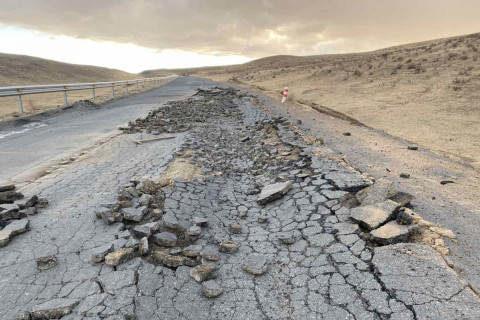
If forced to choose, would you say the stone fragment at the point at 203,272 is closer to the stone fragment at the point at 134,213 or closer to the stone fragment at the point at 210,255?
the stone fragment at the point at 210,255

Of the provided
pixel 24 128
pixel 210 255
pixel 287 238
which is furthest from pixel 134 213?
pixel 24 128

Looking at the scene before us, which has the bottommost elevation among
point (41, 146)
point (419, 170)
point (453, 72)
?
Result: point (41, 146)

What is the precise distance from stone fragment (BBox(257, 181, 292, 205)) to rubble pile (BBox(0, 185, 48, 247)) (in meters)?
3.14

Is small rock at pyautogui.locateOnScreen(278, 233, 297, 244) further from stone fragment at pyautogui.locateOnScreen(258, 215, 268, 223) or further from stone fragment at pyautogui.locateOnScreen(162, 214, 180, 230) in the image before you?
stone fragment at pyautogui.locateOnScreen(162, 214, 180, 230)

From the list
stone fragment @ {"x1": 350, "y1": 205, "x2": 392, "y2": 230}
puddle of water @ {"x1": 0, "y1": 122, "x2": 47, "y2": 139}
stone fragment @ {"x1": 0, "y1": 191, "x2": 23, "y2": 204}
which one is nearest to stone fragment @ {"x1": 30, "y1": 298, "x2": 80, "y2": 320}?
stone fragment @ {"x1": 0, "y1": 191, "x2": 23, "y2": 204}

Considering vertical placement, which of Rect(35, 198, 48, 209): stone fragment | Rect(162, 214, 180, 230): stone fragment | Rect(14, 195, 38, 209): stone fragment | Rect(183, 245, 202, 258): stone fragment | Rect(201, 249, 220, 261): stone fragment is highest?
Rect(162, 214, 180, 230): stone fragment

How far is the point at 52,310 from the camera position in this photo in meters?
2.36

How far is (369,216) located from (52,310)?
3.20 m

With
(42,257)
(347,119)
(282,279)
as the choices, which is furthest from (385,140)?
(42,257)

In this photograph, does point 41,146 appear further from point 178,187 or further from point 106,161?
point 178,187

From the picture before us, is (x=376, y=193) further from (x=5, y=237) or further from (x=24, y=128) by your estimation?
(x=24, y=128)

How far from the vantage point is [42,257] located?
2.97 meters

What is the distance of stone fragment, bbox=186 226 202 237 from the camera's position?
11.4 feet

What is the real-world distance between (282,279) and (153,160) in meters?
4.23
